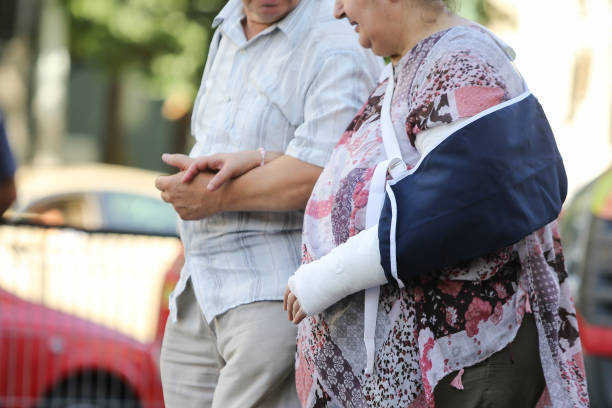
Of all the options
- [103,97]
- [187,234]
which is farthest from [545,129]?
[103,97]

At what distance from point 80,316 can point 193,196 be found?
3.33m

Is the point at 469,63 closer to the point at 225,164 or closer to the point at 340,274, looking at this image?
the point at 340,274

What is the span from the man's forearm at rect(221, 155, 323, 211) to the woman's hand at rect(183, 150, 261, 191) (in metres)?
0.02

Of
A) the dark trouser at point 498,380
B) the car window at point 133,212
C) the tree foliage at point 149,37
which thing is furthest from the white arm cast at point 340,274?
the tree foliage at point 149,37

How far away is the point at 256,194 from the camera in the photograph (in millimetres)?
2561

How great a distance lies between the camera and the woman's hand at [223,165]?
8.30 feet

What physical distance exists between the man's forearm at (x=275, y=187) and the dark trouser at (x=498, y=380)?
688mm

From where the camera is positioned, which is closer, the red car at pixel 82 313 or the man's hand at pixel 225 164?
the man's hand at pixel 225 164

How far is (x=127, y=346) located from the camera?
19.8 ft

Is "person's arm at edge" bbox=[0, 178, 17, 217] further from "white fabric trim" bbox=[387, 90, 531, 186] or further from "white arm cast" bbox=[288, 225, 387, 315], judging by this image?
"white fabric trim" bbox=[387, 90, 531, 186]

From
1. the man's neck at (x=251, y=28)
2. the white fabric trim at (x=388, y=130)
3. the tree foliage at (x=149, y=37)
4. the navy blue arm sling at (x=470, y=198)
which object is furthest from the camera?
the tree foliage at (x=149, y=37)

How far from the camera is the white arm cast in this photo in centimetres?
205

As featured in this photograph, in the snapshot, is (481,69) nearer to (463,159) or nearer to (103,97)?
(463,159)

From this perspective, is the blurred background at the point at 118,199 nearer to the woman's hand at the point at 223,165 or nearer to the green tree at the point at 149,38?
the green tree at the point at 149,38
